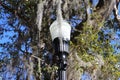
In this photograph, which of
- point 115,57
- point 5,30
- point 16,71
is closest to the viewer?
point 16,71

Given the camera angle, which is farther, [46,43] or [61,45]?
[46,43]

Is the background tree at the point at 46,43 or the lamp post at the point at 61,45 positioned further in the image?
the background tree at the point at 46,43

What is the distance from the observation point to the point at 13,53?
6.96 meters

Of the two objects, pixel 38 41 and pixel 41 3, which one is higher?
pixel 41 3

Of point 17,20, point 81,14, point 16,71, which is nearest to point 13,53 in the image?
point 16,71

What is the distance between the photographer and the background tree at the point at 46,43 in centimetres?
680

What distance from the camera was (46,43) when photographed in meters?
7.23

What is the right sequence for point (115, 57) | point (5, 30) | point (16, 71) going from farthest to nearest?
point (5, 30) < point (115, 57) < point (16, 71)

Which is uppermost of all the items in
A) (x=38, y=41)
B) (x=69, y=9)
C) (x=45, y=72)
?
(x=69, y=9)

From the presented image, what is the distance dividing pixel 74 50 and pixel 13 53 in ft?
3.33

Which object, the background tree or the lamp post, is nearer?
the lamp post

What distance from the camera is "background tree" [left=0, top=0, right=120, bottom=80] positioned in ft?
22.3

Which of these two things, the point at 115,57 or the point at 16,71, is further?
the point at 115,57

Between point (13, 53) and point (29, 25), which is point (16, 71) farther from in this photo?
point (29, 25)
